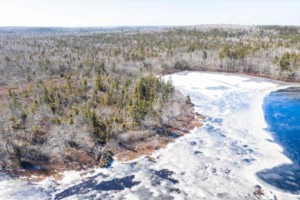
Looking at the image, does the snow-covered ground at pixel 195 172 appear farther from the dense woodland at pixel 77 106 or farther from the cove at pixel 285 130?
the dense woodland at pixel 77 106

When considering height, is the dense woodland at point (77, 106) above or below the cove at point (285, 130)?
above

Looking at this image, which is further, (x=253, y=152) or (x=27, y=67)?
(x=27, y=67)

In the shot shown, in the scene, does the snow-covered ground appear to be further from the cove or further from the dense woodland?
the dense woodland

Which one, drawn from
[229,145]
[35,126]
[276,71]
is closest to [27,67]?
[35,126]

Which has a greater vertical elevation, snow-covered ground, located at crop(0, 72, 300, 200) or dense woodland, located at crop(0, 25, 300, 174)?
dense woodland, located at crop(0, 25, 300, 174)

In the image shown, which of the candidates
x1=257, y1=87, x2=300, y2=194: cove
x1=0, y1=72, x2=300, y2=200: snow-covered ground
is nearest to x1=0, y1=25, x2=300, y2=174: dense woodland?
x1=0, y1=72, x2=300, y2=200: snow-covered ground

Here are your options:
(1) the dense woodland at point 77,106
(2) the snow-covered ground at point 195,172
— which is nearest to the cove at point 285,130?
(2) the snow-covered ground at point 195,172

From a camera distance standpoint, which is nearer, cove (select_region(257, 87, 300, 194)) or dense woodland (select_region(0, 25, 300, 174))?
cove (select_region(257, 87, 300, 194))

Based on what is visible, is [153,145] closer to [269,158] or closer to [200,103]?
[269,158]

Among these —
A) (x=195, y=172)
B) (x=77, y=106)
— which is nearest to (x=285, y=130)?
(x=195, y=172)
